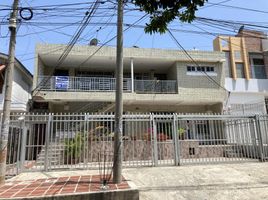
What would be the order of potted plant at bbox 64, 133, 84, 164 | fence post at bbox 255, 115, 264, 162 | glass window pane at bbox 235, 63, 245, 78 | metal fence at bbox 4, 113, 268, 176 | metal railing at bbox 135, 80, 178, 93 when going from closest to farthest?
metal fence at bbox 4, 113, 268, 176 → potted plant at bbox 64, 133, 84, 164 → fence post at bbox 255, 115, 264, 162 → metal railing at bbox 135, 80, 178, 93 → glass window pane at bbox 235, 63, 245, 78

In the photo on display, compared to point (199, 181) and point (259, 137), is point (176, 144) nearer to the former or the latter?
point (199, 181)

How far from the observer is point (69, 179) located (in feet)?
25.3

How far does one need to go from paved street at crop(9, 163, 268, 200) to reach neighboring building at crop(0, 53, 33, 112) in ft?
22.3

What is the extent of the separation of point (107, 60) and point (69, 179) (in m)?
10.4

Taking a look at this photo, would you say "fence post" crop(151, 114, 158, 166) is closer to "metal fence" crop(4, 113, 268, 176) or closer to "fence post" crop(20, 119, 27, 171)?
"metal fence" crop(4, 113, 268, 176)

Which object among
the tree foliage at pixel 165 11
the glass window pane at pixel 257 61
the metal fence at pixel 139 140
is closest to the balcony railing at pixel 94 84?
the metal fence at pixel 139 140

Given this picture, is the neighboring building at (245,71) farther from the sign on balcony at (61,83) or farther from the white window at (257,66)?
the sign on balcony at (61,83)

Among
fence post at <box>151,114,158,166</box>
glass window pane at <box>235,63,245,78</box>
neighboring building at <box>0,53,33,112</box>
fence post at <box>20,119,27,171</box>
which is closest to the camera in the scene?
fence post at <box>20,119,27,171</box>

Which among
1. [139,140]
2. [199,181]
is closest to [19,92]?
[139,140]

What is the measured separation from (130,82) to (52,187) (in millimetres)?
10706

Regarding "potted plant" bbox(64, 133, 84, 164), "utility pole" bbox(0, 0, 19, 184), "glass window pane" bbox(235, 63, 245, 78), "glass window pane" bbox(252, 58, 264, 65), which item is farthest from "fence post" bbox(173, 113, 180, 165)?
"glass window pane" bbox(252, 58, 264, 65)

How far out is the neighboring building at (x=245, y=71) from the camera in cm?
1877

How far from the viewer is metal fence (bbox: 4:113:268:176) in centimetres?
966

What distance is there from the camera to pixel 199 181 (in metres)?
7.82
